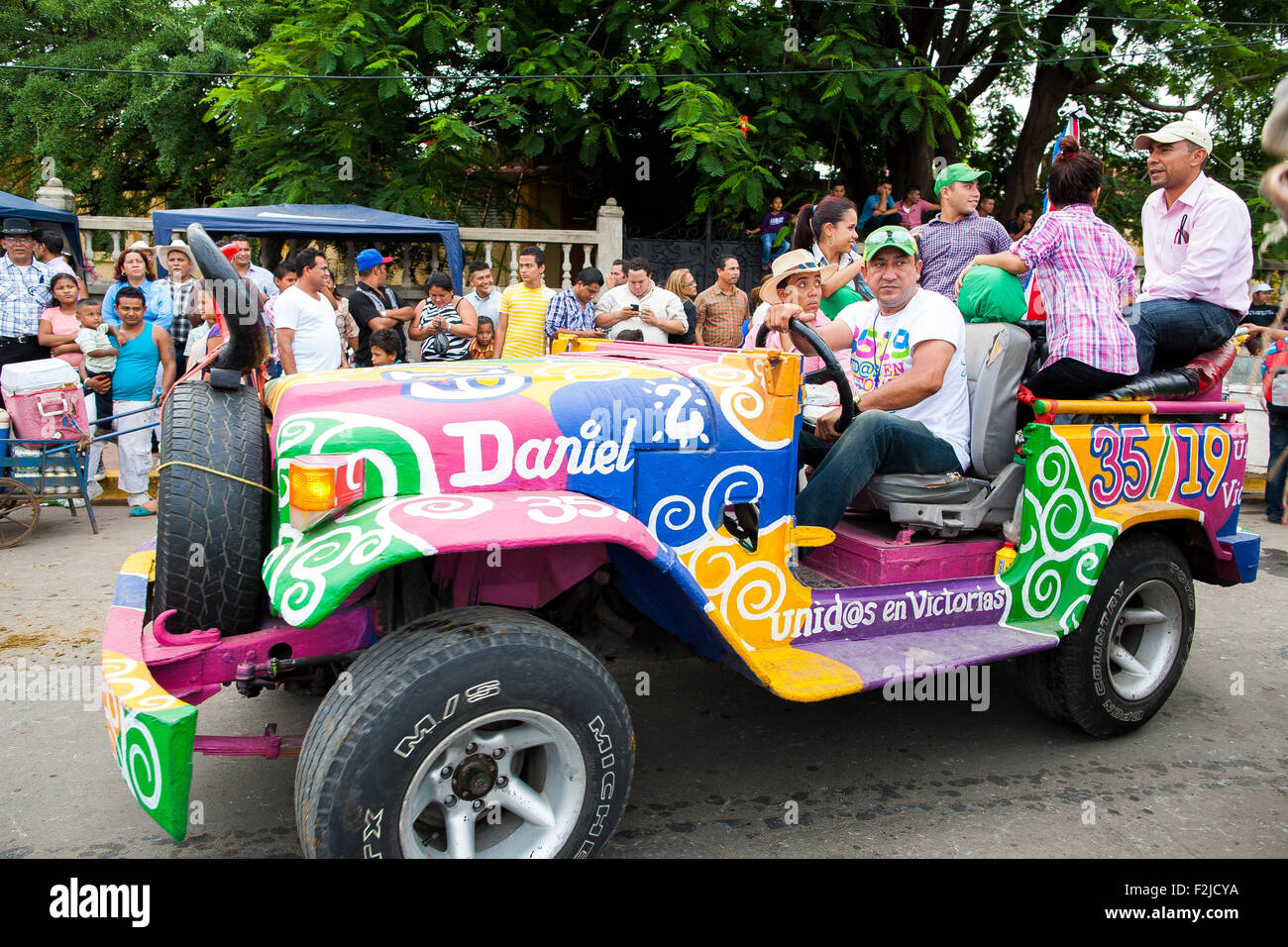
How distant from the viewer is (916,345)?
3.78 metres

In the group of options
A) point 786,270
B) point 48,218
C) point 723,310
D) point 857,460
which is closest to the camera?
point 857,460

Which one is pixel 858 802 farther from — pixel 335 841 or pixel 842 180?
pixel 842 180

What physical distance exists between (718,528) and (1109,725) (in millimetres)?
2081

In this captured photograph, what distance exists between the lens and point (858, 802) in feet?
11.4

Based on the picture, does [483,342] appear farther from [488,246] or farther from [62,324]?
[488,246]

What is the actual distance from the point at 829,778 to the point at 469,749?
5.57ft

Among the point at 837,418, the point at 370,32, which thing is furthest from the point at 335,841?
the point at 370,32

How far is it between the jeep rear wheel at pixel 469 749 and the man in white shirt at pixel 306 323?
5.23 metres

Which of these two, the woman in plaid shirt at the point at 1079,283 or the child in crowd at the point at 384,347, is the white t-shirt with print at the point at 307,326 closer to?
the child in crowd at the point at 384,347

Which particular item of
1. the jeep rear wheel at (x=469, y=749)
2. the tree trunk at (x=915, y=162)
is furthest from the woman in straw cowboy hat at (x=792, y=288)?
the tree trunk at (x=915, y=162)

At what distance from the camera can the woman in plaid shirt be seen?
13.0 feet

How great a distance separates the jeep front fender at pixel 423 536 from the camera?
2354 millimetres

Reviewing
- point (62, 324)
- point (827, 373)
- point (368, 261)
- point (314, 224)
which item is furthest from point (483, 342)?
point (827, 373)

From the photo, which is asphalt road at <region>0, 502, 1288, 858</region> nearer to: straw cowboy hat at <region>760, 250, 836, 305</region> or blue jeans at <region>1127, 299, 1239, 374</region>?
blue jeans at <region>1127, 299, 1239, 374</region>
